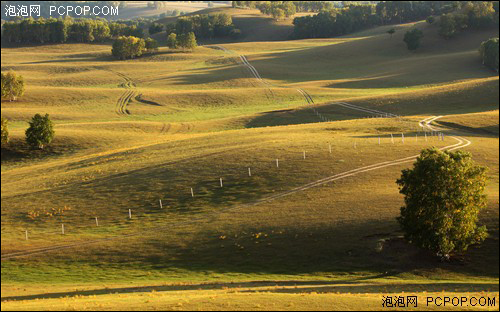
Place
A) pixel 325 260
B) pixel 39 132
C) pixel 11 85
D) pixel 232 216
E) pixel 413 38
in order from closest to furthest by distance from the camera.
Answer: pixel 325 260 → pixel 232 216 → pixel 39 132 → pixel 11 85 → pixel 413 38

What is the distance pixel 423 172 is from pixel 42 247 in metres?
34.5

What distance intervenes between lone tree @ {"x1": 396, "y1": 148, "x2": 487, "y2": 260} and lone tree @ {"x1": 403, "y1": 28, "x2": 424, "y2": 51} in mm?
155952

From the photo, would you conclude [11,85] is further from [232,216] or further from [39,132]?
Answer: [232,216]

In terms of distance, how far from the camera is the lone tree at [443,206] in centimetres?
4766

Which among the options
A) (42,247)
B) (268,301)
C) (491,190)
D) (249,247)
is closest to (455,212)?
(491,190)

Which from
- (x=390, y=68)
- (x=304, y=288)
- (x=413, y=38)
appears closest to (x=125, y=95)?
(x=390, y=68)

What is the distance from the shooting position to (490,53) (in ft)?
527

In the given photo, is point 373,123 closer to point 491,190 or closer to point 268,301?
point 491,190

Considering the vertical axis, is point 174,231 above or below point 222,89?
below

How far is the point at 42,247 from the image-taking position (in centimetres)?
5484

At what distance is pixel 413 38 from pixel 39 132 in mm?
134955

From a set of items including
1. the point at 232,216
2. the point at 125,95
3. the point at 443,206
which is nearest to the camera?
the point at 443,206

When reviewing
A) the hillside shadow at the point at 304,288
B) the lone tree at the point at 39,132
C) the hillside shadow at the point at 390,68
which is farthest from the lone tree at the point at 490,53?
the hillside shadow at the point at 304,288

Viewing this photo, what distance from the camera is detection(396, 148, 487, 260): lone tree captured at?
47656 millimetres
